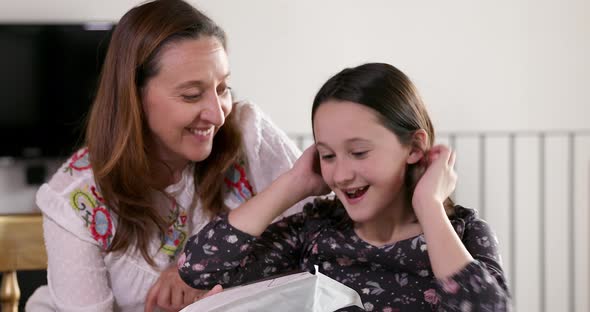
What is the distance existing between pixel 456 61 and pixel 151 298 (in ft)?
10.7

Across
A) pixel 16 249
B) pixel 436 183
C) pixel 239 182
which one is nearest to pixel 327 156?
pixel 436 183

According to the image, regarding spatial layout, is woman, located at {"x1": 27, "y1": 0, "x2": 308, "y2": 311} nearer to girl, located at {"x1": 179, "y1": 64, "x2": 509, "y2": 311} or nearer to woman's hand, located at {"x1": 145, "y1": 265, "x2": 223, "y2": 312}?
woman's hand, located at {"x1": 145, "y1": 265, "x2": 223, "y2": 312}

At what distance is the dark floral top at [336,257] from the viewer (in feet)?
4.55

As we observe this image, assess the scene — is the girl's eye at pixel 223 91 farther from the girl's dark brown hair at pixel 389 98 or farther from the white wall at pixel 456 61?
the white wall at pixel 456 61

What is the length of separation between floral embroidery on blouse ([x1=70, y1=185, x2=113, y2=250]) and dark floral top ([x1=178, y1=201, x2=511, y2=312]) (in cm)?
18

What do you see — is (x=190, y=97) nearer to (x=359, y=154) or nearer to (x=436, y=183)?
(x=359, y=154)

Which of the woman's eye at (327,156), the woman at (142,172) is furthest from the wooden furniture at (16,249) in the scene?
the woman's eye at (327,156)

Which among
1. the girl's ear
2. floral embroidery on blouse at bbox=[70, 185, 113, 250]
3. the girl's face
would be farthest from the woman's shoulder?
the girl's ear

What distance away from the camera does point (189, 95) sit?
1.57m

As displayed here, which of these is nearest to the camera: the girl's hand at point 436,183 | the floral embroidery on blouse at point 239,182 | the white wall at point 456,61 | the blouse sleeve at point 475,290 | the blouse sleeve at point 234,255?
the blouse sleeve at point 475,290

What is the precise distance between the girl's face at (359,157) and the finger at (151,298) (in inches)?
16.0

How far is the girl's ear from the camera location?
1409 millimetres

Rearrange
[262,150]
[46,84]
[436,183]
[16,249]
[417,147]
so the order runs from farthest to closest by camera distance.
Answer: [46,84] < [262,150] < [16,249] < [417,147] < [436,183]

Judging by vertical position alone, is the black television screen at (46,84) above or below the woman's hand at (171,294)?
below
